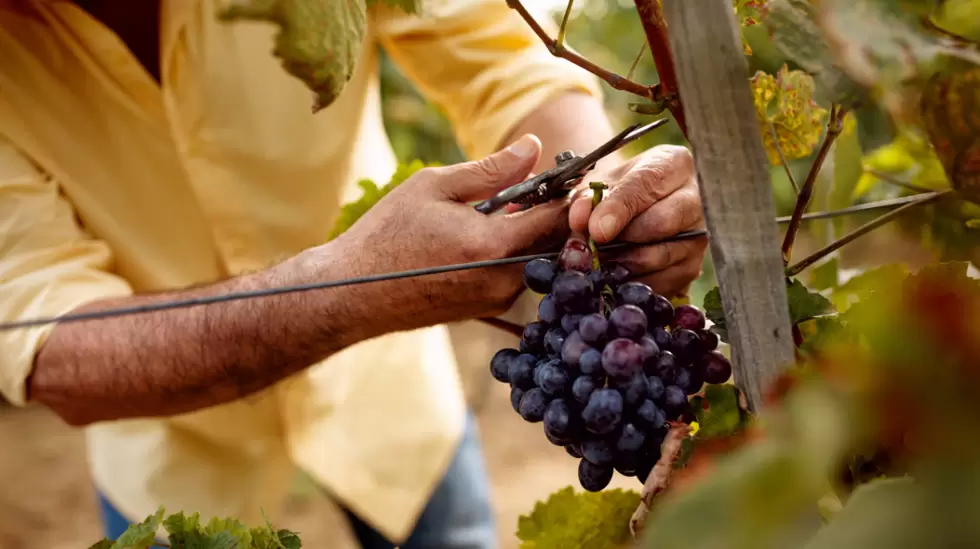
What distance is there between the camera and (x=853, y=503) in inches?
Result: 8.4

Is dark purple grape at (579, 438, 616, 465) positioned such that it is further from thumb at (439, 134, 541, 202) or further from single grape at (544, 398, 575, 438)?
thumb at (439, 134, 541, 202)

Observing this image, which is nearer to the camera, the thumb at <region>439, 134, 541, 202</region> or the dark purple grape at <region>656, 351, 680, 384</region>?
the dark purple grape at <region>656, 351, 680, 384</region>

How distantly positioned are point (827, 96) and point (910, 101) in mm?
59

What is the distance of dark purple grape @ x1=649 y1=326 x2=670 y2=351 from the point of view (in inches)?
16.8

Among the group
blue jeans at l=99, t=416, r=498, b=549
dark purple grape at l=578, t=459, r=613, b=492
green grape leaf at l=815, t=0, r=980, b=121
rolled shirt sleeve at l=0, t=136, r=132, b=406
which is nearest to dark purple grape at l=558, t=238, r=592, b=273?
dark purple grape at l=578, t=459, r=613, b=492

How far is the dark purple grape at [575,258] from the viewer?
459 mm

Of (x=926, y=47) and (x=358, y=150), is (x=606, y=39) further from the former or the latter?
(x=926, y=47)

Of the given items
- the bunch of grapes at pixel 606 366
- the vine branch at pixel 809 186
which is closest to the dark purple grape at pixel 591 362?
the bunch of grapes at pixel 606 366

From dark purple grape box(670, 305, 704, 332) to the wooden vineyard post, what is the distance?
0.31 feet

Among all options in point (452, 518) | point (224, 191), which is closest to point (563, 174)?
point (224, 191)

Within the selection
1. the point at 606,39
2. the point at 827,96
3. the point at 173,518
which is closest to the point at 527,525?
the point at 173,518

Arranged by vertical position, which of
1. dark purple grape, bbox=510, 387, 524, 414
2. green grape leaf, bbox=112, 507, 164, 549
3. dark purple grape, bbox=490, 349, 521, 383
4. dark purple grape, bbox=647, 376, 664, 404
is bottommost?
green grape leaf, bbox=112, 507, 164, 549

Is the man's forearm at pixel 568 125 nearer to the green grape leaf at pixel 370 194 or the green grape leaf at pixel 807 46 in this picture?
the green grape leaf at pixel 370 194

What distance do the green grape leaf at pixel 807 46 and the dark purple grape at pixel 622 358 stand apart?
0.14 metres
